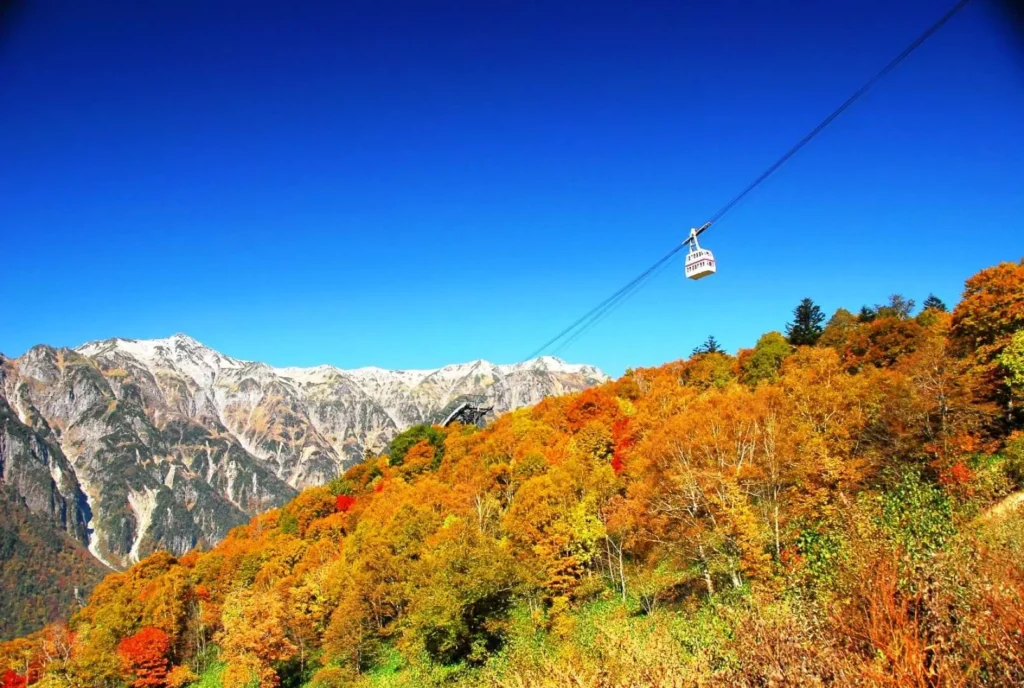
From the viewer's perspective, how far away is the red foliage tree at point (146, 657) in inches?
2566

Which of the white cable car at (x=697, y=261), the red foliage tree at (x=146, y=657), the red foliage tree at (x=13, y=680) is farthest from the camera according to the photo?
the red foliage tree at (x=146, y=657)

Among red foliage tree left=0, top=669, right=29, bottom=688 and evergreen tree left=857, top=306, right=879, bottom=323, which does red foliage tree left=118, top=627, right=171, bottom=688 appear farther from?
evergreen tree left=857, top=306, right=879, bottom=323

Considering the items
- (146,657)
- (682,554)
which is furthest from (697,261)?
(146,657)

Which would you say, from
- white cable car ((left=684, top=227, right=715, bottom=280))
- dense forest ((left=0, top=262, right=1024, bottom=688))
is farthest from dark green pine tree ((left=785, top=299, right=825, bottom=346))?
white cable car ((left=684, top=227, right=715, bottom=280))

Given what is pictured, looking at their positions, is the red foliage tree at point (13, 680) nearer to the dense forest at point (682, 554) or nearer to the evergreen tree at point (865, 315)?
the dense forest at point (682, 554)

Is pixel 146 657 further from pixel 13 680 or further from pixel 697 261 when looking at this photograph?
pixel 697 261

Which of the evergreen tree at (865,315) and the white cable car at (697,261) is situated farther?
the evergreen tree at (865,315)

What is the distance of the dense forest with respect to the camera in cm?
1490

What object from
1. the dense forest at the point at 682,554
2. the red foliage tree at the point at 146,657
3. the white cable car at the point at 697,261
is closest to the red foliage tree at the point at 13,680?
the dense forest at the point at 682,554

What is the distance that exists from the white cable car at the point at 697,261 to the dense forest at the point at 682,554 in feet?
29.4

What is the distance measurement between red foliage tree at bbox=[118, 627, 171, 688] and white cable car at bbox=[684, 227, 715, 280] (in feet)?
252

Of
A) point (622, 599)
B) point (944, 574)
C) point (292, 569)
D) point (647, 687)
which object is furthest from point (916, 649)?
point (292, 569)

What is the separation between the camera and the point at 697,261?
1480 cm

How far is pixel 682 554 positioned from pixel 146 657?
213 ft
